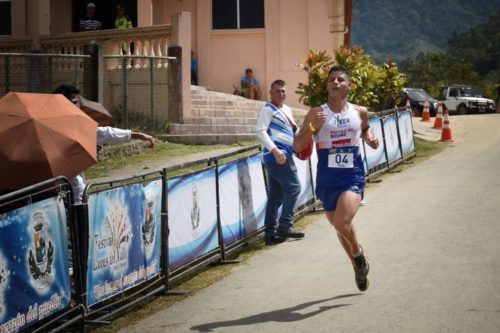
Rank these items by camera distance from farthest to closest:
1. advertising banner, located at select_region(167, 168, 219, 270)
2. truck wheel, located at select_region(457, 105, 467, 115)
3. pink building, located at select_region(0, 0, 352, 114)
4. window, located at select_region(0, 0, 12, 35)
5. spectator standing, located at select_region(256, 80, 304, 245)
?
truck wheel, located at select_region(457, 105, 467, 115)
pink building, located at select_region(0, 0, 352, 114)
window, located at select_region(0, 0, 12, 35)
spectator standing, located at select_region(256, 80, 304, 245)
advertising banner, located at select_region(167, 168, 219, 270)

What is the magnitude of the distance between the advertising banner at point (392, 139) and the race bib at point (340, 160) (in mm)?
9819

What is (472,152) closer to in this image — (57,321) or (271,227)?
(271,227)

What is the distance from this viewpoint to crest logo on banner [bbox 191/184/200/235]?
9.66m

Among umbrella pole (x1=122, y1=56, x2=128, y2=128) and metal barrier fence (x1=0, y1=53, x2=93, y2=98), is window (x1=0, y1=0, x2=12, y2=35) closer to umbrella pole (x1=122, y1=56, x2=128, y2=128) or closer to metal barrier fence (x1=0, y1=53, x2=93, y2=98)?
metal barrier fence (x1=0, y1=53, x2=93, y2=98)

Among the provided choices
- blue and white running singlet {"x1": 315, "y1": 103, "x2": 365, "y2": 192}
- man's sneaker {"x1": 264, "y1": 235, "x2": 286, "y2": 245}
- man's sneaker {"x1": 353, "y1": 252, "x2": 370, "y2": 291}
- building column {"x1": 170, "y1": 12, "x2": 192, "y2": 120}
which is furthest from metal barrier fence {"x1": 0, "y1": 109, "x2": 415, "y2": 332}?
building column {"x1": 170, "y1": 12, "x2": 192, "y2": 120}

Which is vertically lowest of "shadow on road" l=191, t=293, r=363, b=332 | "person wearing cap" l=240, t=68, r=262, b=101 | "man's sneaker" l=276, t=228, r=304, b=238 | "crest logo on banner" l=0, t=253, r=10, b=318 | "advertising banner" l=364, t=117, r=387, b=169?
"shadow on road" l=191, t=293, r=363, b=332

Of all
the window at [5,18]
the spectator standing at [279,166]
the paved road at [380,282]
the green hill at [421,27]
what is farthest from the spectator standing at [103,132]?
the green hill at [421,27]

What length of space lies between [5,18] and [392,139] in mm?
13102

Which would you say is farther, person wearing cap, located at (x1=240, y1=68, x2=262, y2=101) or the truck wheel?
the truck wheel

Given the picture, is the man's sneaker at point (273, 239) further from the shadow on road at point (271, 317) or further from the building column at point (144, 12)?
the building column at point (144, 12)

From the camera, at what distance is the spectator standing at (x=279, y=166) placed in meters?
11.4

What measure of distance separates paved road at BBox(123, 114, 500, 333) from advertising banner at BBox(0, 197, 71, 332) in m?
0.96

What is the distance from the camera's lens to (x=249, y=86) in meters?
26.3

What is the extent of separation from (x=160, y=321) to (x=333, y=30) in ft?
66.6
